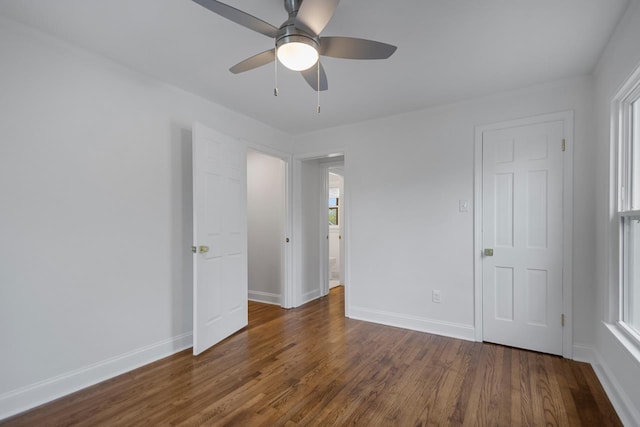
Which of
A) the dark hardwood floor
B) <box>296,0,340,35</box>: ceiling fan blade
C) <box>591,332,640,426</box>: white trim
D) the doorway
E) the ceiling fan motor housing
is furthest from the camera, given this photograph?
the doorway

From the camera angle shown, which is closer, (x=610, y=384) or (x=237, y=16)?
(x=237, y=16)

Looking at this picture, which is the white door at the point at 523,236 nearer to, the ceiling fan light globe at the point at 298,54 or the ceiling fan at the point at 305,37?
the ceiling fan at the point at 305,37

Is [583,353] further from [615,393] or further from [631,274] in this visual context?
[631,274]

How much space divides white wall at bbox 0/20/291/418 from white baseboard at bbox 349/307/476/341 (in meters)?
1.94

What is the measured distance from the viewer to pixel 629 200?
78.1 inches

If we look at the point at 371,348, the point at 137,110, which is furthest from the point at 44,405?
the point at 371,348

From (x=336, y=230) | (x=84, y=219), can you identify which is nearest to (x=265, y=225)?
(x=336, y=230)

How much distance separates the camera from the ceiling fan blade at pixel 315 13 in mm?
1323

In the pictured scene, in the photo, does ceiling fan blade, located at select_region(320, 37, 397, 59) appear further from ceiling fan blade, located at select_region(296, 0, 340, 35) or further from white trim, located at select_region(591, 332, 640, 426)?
white trim, located at select_region(591, 332, 640, 426)

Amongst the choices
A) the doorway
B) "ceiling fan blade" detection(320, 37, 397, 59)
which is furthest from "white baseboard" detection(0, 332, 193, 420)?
the doorway

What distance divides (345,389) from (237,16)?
2.35 metres

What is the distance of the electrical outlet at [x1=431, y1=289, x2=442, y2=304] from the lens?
Answer: 10.6 feet

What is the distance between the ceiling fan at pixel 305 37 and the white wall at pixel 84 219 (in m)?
1.46

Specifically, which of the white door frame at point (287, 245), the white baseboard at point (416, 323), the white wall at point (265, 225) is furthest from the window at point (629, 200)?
the white wall at point (265, 225)
